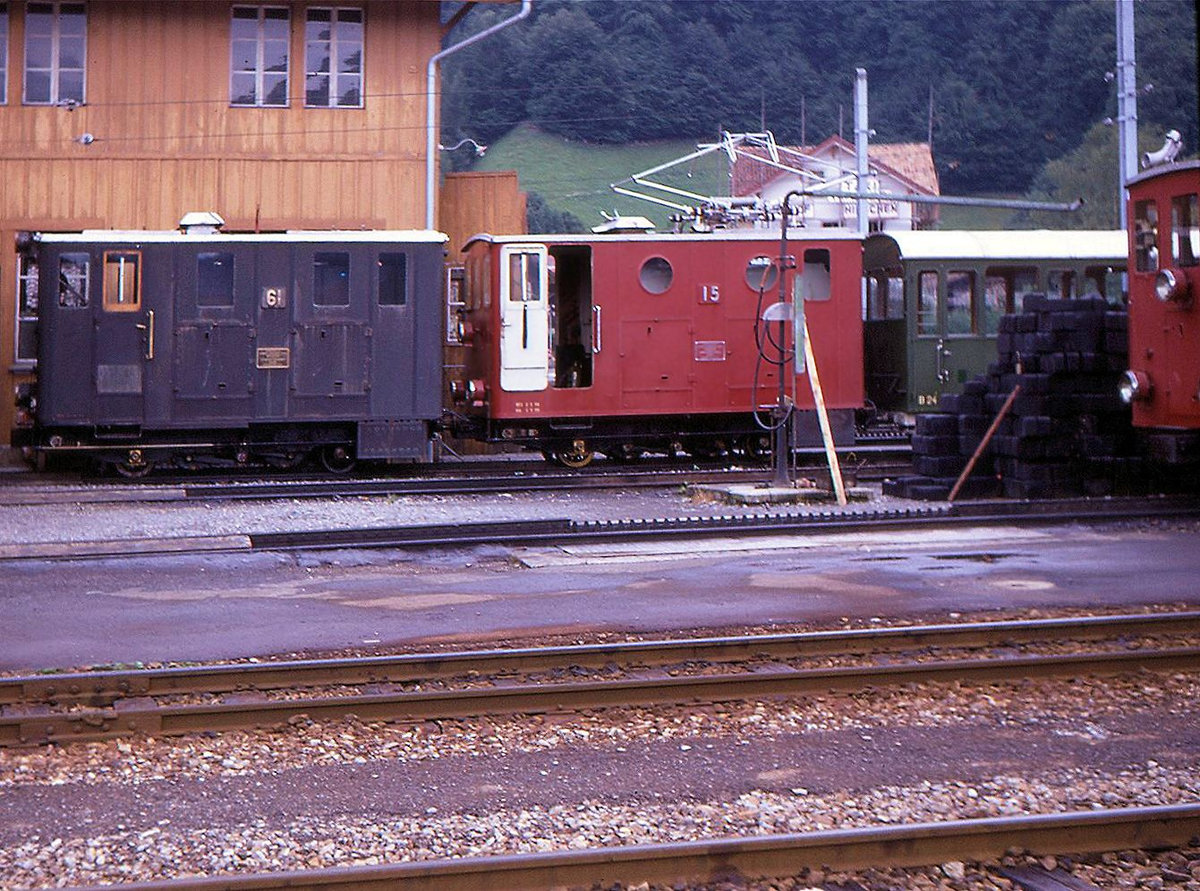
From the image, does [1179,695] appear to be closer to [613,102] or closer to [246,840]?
[246,840]

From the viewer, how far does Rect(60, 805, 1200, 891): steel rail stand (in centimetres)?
459

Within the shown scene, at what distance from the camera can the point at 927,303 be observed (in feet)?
73.6

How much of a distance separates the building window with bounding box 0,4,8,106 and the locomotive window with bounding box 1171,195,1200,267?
58.9 ft

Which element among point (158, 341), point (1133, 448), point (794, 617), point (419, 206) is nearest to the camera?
point (794, 617)

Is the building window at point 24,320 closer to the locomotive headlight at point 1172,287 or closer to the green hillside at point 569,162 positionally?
the locomotive headlight at point 1172,287

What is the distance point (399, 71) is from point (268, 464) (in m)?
7.43

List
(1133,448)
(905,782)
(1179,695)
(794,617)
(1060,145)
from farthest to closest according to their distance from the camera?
(1060,145), (1133,448), (794,617), (1179,695), (905,782)

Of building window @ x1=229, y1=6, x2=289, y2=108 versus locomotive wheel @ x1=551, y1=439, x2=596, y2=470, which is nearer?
locomotive wheel @ x1=551, y1=439, x2=596, y2=470

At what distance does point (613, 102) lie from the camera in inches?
2625

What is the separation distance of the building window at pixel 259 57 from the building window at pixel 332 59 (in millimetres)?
414

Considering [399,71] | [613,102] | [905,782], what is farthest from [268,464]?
[613,102]

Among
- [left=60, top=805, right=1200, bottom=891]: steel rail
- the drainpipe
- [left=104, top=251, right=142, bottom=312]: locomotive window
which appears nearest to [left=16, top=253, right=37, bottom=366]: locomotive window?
[left=104, top=251, right=142, bottom=312]: locomotive window

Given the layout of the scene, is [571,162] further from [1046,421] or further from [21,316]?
[1046,421]

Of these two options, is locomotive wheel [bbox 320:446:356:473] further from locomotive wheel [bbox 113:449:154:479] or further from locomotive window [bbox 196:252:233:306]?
locomotive window [bbox 196:252:233:306]
